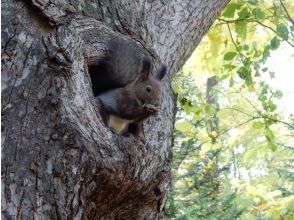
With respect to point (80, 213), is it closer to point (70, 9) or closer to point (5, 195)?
point (5, 195)

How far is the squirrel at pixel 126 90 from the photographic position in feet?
5.22

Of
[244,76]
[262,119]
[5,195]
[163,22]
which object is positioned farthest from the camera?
[262,119]

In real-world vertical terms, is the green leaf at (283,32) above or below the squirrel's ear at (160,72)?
above

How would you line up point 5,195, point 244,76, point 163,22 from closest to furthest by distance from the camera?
point 5,195 < point 163,22 < point 244,76

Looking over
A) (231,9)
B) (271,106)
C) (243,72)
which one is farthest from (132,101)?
(271,106)

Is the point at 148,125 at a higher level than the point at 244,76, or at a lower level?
lower

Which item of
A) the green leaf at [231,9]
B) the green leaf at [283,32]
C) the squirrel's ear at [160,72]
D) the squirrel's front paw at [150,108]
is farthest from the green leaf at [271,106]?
the squirrel's front paw at [150,108]

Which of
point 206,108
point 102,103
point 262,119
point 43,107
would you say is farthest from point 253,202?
point 43,107

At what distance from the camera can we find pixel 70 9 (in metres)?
1.49

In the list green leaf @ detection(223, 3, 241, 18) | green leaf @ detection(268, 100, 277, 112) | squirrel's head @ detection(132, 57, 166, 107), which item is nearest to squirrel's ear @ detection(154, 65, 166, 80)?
squirrel's head @ detection(132, 57, 166, 107)

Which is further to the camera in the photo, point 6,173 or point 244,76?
point 244,76

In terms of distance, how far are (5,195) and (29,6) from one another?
1.71 ft

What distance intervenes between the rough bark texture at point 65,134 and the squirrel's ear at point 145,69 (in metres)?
0.12

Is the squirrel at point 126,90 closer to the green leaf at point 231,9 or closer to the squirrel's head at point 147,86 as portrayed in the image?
the squirrel's head at point 147,86
